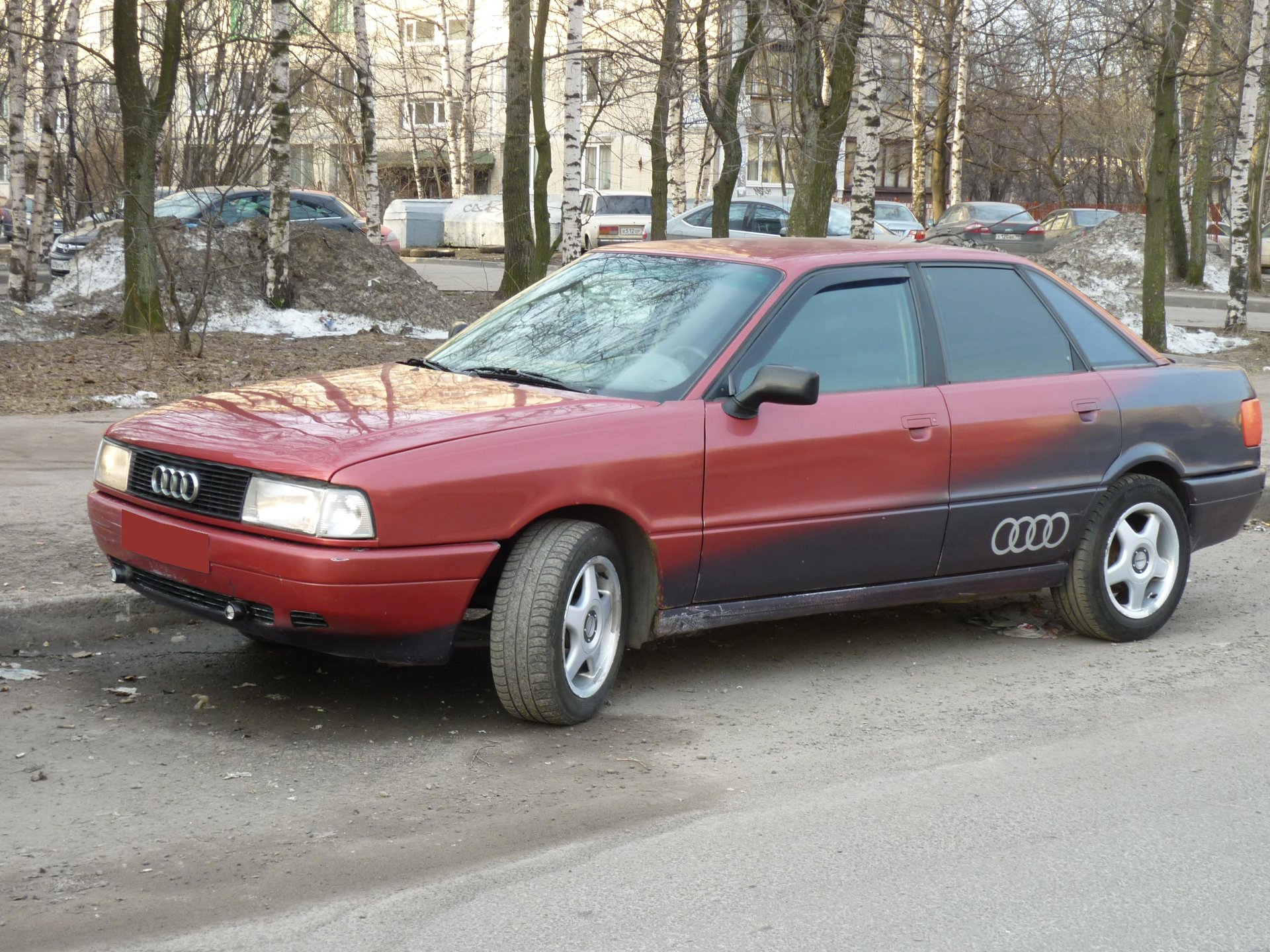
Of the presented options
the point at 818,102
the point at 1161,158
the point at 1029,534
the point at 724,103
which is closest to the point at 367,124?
the point at 724,103

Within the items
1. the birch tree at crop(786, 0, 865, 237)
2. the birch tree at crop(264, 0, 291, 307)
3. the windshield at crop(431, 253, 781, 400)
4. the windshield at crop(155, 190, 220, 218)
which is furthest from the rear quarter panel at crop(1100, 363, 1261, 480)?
the windshield at crop(155, 190, 220, 218)

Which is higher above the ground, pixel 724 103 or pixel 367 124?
pixel 724 103

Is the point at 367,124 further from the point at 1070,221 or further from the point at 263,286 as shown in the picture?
the point at 1070,221

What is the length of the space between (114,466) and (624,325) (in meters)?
1.84

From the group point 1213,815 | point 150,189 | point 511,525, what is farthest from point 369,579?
point 150,189

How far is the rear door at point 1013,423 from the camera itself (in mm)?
5570

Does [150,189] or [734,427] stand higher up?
[150,189]

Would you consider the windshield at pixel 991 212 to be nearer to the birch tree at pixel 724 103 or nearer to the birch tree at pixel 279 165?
the birch tree at pixel 724 103

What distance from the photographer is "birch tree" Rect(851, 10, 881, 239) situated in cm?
1460

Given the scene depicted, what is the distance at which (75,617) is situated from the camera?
565cm

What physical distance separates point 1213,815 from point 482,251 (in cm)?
3754

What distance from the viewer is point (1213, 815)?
417cm

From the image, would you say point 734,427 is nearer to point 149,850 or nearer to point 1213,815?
point 1213,815

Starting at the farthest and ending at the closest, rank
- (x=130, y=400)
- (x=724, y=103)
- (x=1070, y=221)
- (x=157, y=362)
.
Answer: (x=1070, y=221), (x=724, y=103), (x=157, y=362), (x=130, y=400)
